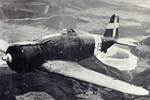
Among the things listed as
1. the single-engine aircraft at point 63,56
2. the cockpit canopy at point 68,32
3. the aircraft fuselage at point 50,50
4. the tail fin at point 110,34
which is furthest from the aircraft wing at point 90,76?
the tail fin at point 110,34

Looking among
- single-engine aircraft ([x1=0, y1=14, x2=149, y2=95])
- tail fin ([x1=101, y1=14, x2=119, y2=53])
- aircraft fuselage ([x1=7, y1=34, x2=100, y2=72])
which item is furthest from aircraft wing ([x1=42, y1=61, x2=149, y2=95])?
tail fin ([x1=101, y1=14, x2=119, y2=53])

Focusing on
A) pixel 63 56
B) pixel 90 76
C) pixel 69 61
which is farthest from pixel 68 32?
pixel 90 76

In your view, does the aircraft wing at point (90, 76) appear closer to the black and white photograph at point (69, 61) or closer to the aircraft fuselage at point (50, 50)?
the black and white photograph at point (69, 61)

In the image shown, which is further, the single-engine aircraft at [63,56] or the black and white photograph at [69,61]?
the black and white photograph at [69,61]

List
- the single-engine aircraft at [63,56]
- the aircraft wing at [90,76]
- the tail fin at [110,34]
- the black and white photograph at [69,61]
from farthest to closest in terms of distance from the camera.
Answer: the tail fin at [110,34], the black and white photograph at [69,61], the single-engine aircraft at [63,56], the aircraft wing at [90,76]

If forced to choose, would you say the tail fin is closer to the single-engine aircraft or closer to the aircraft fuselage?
the single-engine aircraft

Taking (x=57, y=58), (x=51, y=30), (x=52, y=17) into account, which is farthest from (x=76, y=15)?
(x=57, y=58)

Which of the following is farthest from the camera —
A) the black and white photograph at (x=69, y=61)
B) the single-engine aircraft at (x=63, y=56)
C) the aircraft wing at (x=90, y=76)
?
the black and white photograph at (x=69, y=61)

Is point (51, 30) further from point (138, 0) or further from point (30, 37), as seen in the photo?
point (138, 0)
